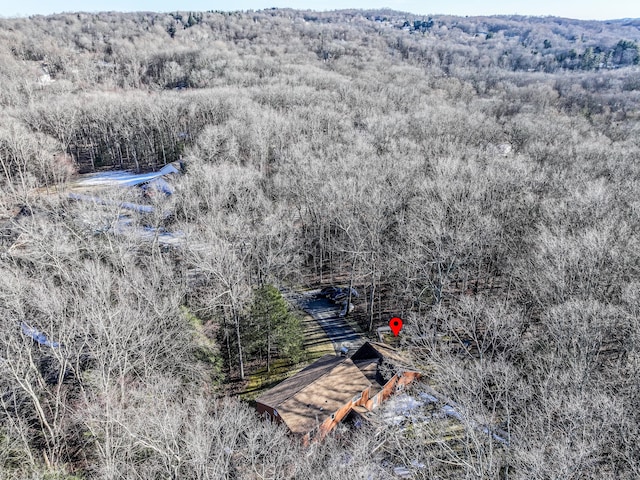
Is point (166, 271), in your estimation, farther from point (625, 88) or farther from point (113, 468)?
point (625, 88)

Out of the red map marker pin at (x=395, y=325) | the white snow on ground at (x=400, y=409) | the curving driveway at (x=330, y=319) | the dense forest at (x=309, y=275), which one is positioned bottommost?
the curving driveway at (x=330, y=319)

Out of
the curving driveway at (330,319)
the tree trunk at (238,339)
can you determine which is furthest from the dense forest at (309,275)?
the curving driveway at (330,319)

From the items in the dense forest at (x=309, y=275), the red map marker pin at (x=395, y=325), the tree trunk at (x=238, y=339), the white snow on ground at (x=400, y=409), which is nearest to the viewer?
the dense forest at (x=309, y=275)

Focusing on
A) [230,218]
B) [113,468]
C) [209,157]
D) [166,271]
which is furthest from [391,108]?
[113,468]

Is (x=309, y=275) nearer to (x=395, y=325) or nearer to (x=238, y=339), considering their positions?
(x=395, y=325)

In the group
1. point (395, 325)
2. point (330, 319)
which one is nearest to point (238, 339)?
point (330, 319)

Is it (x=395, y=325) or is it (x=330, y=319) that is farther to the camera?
(x=330, y=319)

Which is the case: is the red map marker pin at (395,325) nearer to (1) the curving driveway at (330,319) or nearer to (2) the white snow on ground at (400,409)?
(1) the curving driveway at (330,319)

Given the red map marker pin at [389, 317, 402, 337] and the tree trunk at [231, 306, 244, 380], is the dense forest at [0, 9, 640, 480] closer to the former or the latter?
the tree trunk at [231, 306, 244, 380]
